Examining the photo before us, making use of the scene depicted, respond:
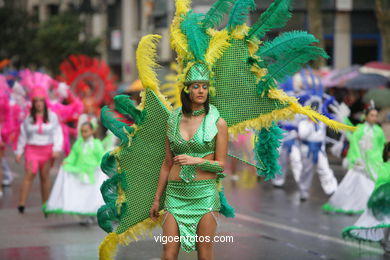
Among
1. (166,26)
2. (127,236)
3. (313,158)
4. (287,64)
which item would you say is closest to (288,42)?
(287,64)

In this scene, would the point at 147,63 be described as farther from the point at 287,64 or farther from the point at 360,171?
the point at 360,171

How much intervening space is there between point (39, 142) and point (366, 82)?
1202 cm

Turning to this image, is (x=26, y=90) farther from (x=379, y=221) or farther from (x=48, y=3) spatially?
(x=48, y=3)

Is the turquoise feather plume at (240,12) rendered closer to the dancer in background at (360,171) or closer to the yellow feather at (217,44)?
the yellow feather at (217,44)

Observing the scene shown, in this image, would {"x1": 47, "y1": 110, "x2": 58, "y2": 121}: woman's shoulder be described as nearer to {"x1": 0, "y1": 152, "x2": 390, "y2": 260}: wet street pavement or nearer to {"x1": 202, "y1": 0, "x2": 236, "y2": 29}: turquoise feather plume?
{"x1": 0, "y1": 152, "x2": 390, "y2": 260}: wet street pavement

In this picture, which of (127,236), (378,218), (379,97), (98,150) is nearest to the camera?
(127,236)

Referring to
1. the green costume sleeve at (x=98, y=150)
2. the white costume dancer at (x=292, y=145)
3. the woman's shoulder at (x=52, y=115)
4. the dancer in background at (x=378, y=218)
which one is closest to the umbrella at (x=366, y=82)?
the white costume dancer at (x=292, y=145)

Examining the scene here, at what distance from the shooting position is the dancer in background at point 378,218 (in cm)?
866

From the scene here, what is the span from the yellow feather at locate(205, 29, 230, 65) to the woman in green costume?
243 mm

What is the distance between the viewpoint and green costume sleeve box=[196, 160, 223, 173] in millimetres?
6133

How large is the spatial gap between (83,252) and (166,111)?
2.75 metres

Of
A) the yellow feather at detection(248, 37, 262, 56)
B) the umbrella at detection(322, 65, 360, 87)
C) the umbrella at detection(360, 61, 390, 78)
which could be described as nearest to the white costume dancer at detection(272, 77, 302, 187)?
the umbrella at detection(322, 65, 360, 87)

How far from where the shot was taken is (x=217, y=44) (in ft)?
21.7

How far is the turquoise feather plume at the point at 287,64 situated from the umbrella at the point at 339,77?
1614 centimetres
